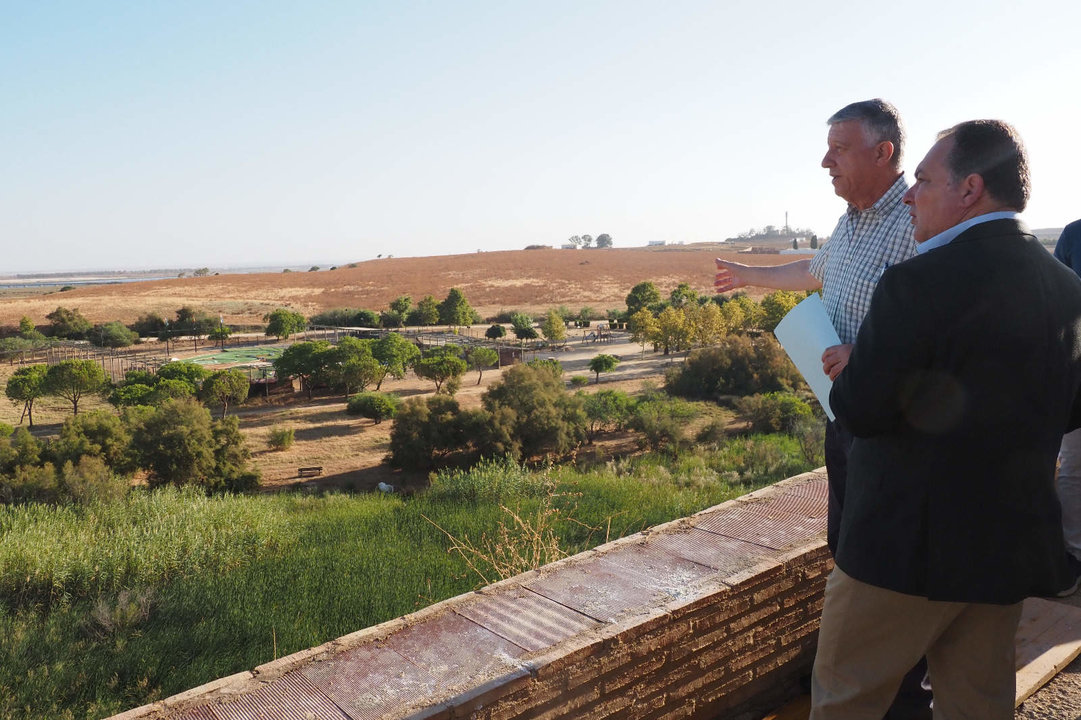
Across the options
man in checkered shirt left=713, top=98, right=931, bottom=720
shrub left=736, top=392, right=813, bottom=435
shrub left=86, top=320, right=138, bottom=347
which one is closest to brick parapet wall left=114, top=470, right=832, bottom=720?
man in checkered shirt left=713, top=98, right=931, bottom=720

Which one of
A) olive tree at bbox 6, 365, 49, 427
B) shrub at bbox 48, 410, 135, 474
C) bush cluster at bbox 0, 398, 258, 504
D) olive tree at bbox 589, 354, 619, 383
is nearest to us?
bush cluster at bbox 0, 398, 258, 504

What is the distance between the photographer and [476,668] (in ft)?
5.88

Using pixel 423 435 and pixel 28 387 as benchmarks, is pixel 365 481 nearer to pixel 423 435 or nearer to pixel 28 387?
pixel 423 435

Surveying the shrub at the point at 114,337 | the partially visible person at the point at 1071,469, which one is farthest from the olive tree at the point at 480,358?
the partially visible person at the point at 1071,469

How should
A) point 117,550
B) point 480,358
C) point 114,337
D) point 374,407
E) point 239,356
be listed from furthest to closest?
point 114,337, point 239,356, point 480,358, point 374,407, point 117,550

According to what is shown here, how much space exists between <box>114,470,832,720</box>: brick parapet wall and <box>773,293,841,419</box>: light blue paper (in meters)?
0.62

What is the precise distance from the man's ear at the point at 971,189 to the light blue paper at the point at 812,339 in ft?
1.57

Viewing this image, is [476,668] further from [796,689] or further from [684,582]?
[796,689]

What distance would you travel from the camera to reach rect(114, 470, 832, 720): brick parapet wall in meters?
1.71

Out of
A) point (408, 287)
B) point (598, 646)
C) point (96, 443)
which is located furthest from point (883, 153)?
point (408, 287)

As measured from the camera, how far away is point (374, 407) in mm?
23562

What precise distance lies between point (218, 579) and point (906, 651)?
3970 mm

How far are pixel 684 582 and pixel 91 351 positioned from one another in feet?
145

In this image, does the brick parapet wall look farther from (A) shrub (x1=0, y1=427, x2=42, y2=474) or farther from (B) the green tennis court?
(B) the green tennis court
